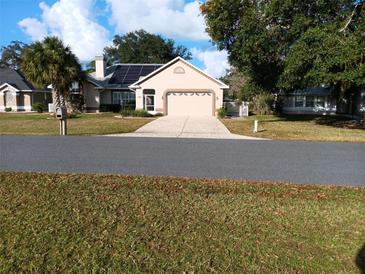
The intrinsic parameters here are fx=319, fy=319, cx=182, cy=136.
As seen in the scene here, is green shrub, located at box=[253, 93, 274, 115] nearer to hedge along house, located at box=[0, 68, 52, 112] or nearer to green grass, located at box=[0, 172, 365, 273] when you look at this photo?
hedge along house, located at box=[0, 68, 52, 112]

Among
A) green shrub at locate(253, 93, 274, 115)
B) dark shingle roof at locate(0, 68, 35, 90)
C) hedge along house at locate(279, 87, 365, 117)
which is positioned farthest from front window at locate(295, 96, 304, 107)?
dark shingle roof at locate(0, 68, 35, 90)

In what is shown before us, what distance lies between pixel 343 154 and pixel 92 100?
28.7 metres

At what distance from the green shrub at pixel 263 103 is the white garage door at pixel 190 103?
6578 millimetres

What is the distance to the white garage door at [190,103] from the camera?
1187 inches

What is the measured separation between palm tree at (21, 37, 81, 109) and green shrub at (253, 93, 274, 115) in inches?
731

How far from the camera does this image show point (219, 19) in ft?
64.0

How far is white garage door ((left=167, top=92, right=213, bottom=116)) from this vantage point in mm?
30156

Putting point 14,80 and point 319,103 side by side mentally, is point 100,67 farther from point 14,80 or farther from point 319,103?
point 319,103

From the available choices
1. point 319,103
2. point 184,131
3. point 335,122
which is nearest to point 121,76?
point 184,131

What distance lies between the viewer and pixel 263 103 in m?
33.7

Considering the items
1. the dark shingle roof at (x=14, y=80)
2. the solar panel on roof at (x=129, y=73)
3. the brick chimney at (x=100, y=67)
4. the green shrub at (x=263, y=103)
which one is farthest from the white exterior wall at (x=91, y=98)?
the green shrub at (x=263, y=103)

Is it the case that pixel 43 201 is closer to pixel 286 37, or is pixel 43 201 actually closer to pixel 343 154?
pixel 343 154

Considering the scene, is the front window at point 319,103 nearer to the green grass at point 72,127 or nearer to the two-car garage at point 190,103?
the two-car garage at point 190,103

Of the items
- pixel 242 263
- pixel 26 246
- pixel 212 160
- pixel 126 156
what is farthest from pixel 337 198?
pixel 126 156
